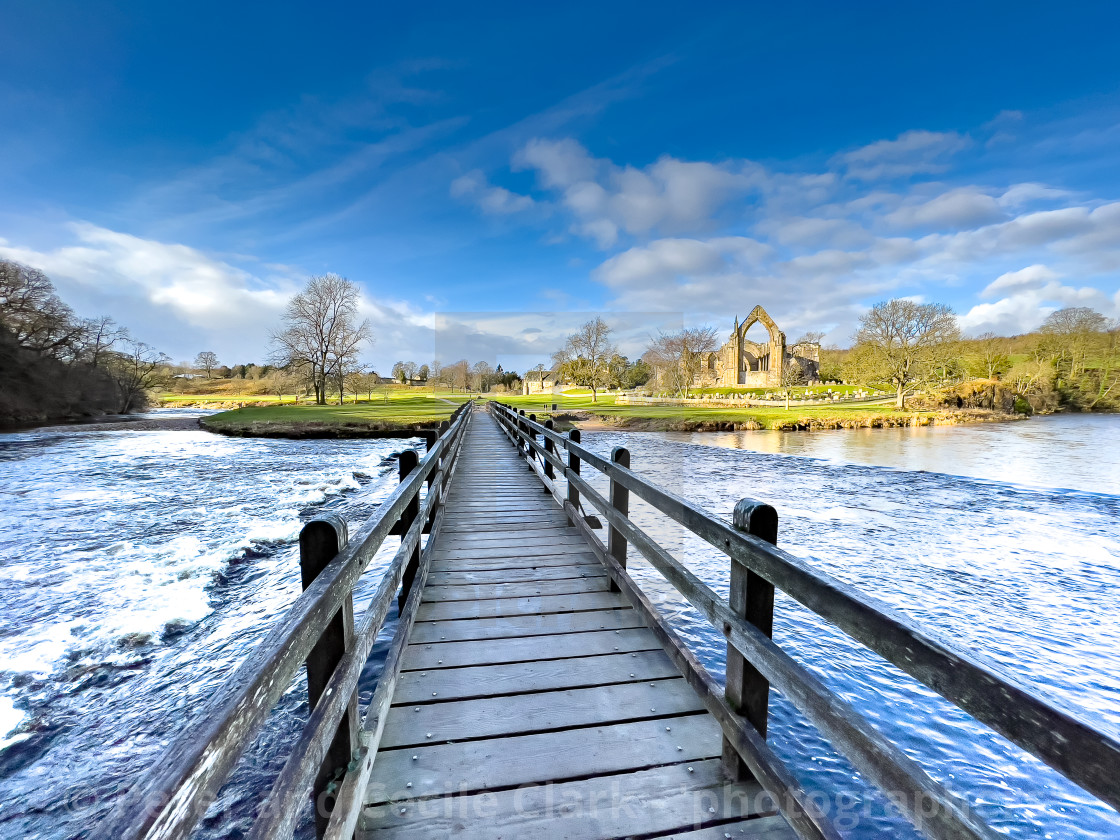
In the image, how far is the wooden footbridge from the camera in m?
1.01

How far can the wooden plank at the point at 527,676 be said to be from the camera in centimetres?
263

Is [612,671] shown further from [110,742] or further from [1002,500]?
[1002,500]

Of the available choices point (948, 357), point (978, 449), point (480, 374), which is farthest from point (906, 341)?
point (480, 374)

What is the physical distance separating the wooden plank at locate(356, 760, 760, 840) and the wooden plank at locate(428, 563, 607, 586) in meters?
2.12

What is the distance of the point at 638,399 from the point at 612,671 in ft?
155

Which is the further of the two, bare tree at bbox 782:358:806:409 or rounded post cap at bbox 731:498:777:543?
bare tree at bbox 782:358:806:409

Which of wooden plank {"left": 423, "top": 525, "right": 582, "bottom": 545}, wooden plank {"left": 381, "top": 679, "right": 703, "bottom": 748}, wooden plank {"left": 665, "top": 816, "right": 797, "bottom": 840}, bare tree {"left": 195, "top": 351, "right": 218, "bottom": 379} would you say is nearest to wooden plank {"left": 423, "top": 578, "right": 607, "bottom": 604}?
wooden plank {"left": 423, "top": 525, "right": 582, "bottom": 545}

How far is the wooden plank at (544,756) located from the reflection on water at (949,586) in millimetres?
1298

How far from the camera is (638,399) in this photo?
49.2 m

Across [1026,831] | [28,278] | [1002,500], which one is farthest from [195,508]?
[28,278]

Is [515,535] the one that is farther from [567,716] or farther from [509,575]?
[567,716]

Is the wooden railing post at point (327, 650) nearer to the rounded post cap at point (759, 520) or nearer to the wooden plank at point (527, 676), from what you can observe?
the wooden plank at point (527, 676)

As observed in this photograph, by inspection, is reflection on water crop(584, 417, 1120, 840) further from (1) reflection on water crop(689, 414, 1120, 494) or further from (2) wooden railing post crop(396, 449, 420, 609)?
(2) wooden railing post crop(396, 449, 420, 609)

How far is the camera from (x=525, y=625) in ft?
11.0
